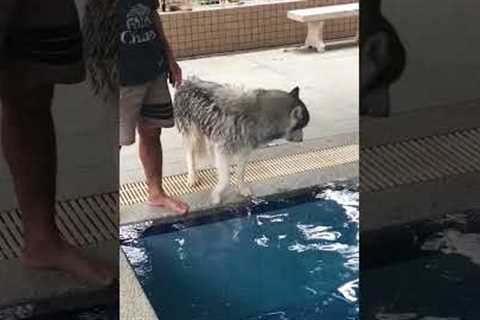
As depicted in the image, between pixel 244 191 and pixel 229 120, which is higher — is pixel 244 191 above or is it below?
below

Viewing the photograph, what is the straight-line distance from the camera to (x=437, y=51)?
1605 millimetres

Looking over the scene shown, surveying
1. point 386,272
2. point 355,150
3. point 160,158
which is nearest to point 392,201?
point 386,272

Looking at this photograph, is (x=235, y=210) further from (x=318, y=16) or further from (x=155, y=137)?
(x=318, y=16)

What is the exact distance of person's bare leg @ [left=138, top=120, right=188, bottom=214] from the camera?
3562 mm

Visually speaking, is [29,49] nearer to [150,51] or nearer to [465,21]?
[465,21]

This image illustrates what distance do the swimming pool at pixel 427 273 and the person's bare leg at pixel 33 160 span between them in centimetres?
65

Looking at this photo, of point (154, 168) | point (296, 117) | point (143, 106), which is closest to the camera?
point (143, 106)

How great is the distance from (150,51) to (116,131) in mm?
1746

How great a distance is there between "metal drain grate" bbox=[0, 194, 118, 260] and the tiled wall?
491 centimetres

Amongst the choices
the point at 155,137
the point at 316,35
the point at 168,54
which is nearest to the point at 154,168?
the point at 155,137

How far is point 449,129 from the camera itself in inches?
66.3

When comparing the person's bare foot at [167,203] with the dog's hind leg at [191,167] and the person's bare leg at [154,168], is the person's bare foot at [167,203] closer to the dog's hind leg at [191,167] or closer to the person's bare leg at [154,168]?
the person's bare leg at [154,168]

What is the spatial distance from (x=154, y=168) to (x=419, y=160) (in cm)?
213

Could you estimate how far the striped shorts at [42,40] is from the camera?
4.25 ft
